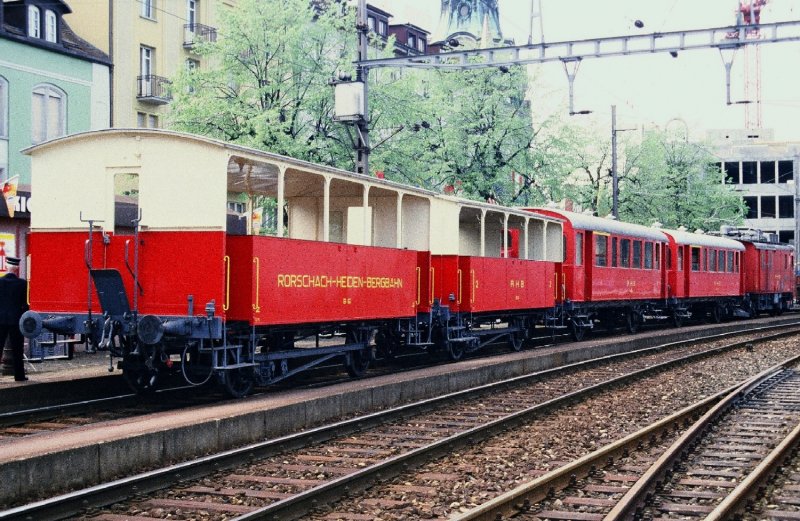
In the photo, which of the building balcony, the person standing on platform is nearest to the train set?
the person standing on platform

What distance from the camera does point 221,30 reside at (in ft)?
96.3

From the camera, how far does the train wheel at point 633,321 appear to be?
3219 cm

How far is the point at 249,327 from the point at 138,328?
5.28ft

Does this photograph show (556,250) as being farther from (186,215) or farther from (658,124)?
(658,124)

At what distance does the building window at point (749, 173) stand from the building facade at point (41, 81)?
6769 centimetres

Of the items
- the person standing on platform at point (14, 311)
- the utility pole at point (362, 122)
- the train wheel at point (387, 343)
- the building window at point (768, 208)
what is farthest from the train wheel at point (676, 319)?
the building window at point (768, 208)

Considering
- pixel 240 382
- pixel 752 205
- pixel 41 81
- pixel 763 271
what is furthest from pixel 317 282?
pixel 752 205

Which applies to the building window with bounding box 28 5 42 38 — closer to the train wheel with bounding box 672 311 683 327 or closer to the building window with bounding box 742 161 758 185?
the train wheel with bounding box 672 311 683 327

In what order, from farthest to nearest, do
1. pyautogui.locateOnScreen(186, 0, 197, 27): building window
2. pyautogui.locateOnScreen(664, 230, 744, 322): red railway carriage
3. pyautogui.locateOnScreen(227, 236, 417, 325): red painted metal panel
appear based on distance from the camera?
pyautogui.locateOnScreen(186, 0, 197, 27): building window → pyautogui.locateOnScreen(664, 230, 744, 322): red railway carriage → pyautogui.locateOnScreen(227, 236, 417, 325): red painted metal panel

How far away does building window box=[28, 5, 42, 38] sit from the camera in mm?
32656

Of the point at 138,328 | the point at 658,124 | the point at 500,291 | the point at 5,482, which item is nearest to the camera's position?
the point at 5,482

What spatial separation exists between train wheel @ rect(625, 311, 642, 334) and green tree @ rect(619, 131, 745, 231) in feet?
64.3

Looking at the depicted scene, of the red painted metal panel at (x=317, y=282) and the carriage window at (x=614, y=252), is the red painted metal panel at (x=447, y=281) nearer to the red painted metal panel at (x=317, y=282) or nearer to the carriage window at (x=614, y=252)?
the red painted metal panel at (x=317, y=282)

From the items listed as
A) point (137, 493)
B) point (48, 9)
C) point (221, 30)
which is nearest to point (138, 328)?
point (137, 493)
